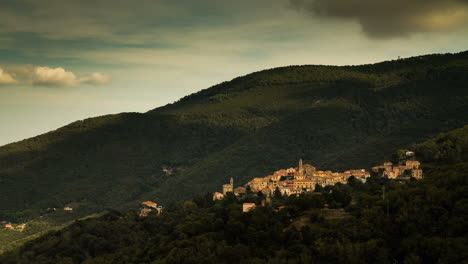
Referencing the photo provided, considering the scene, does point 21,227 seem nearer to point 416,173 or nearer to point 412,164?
point 412,164

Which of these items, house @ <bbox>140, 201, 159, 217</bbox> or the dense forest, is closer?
the dense forest

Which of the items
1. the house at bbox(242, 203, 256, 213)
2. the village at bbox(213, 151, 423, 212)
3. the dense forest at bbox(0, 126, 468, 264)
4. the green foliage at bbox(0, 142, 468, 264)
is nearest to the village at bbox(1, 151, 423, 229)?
the village at bbox(213, 151, 423, 212)

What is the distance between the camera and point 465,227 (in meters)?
66.9

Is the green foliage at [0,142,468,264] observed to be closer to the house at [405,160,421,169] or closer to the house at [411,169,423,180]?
the house at [411,169,423,180]

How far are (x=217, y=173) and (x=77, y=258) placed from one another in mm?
71415

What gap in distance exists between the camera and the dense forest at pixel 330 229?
68.1m

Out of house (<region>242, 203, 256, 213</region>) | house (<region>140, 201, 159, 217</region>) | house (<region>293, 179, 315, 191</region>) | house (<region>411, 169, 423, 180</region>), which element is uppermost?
house (<region>411, 169, 423, 180</region>)

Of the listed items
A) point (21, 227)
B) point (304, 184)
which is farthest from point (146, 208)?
point (21, 227)

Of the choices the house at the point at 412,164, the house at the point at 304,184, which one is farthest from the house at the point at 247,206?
the house at the point at 412,164

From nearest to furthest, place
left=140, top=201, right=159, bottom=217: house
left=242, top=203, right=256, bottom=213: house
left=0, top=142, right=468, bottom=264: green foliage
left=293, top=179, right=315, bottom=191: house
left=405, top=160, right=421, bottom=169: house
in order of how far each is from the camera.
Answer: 1. left=0, top=142, right=468, bottom=264: green foliage
2. left=242, top=203, right=256, bottom=213: house
3. left=405, top=160, right=421, bottom=169: house
4. left=293, top=179, right=315, bottom=191: house
5. left=140, top=201, right=159, bottom=217: house

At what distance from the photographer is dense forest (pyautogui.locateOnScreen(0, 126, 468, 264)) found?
68.1m

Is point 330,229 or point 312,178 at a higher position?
point 312,178

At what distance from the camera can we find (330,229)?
74438mm

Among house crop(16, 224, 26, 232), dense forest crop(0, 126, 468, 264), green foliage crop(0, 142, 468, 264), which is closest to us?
green foliage crop(0, 142, 468, 264)
